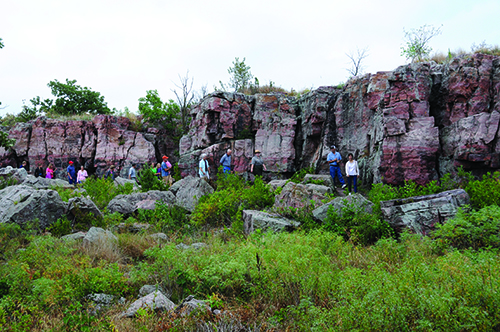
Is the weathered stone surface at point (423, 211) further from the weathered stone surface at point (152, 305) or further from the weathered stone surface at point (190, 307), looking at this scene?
the weathered stone surface at point (152, 305)

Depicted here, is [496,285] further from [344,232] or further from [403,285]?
[344,232]

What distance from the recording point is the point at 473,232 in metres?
6.16

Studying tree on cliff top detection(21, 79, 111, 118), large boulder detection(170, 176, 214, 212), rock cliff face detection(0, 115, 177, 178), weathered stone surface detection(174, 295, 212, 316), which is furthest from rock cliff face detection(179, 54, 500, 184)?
tree on cliff top detection(21, 79, 111, 118)

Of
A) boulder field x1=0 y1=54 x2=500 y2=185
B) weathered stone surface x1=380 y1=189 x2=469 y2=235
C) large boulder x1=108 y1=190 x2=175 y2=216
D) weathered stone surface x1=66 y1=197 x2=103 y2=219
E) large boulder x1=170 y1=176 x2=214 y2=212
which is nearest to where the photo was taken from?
weathered stone surface x1=380 y1=189 x2=469 y2=235

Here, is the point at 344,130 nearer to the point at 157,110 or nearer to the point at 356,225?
the point at 356,225

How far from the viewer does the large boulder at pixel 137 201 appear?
10719 mm

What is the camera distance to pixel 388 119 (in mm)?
13758

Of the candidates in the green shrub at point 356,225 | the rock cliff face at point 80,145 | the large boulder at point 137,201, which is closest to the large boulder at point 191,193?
the large boulder at point 137,201

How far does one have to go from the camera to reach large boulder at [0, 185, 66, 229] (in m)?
8.21

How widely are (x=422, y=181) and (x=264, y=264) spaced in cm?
1086

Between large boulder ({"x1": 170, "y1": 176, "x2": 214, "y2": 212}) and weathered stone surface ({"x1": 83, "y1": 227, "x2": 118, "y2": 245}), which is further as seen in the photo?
large boulder ({"x1": 170, "y1": 176, "x2": 214, "y2": 212})

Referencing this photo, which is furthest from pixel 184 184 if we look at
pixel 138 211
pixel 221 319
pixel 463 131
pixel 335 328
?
pixel 463 131

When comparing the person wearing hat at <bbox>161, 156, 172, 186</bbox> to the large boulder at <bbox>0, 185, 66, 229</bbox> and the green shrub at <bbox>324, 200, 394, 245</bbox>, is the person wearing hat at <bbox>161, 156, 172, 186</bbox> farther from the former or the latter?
the green shrub at <bbox>324, 200, 394, 245</bbox>

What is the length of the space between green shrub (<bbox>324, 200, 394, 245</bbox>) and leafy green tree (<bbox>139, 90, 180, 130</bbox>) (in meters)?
22.6
